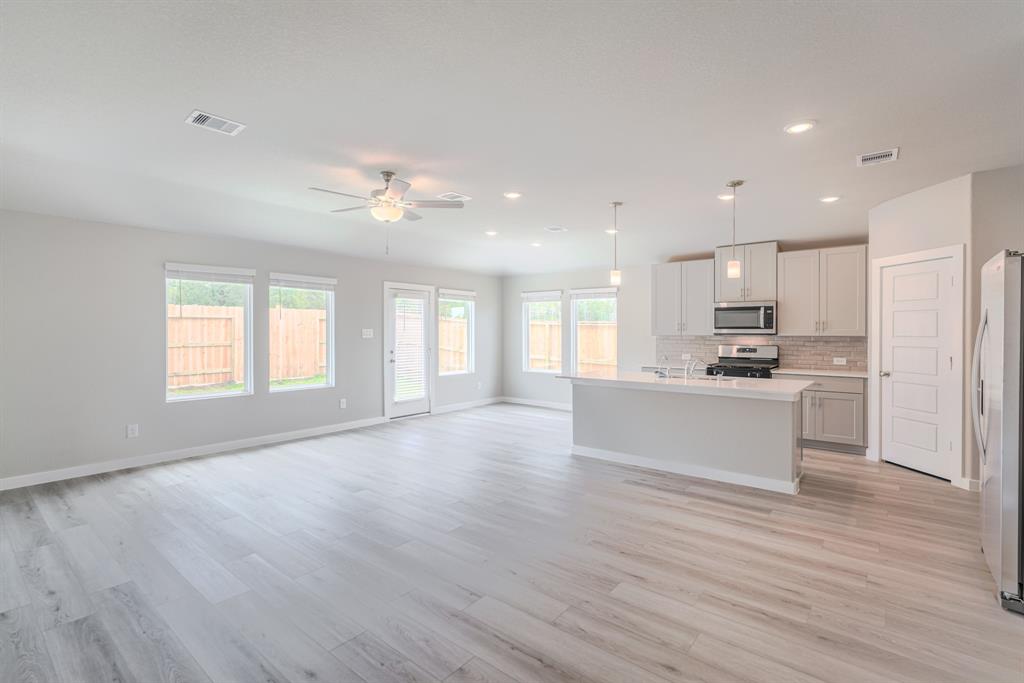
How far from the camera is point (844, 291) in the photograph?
18.7 feet

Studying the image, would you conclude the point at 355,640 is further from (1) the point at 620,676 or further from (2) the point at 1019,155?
(2) the point at 1019,155

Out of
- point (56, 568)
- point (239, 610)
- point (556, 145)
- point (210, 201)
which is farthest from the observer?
point (210, 201)

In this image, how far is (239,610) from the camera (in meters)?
2.40

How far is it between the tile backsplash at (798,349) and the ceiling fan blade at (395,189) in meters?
4.99

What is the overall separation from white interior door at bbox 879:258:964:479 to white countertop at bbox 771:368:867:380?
1.64ft

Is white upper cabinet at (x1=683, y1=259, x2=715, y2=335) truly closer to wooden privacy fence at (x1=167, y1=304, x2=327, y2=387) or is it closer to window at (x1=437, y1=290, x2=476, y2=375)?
window at (x1=437, y1=290, x2=476, y2=375)

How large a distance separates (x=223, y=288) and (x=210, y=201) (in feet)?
4.09

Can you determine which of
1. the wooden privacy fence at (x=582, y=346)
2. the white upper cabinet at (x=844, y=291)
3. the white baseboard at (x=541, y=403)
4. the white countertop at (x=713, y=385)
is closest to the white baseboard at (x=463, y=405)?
the white baseboard at (x=541, y=403)

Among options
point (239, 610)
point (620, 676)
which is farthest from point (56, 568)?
point (620, 676)

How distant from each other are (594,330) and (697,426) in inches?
152

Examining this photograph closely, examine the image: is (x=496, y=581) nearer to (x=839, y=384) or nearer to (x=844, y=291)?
(x=839, y=384)

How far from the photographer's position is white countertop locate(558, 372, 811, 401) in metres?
4.09

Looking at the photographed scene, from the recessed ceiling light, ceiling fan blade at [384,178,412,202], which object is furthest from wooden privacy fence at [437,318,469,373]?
the recessed ceiling light

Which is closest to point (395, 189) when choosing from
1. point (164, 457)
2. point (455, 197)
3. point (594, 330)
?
point (455, 197)
